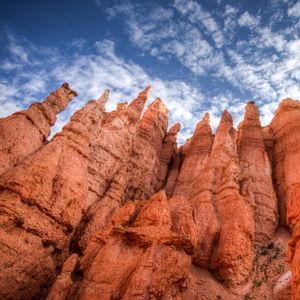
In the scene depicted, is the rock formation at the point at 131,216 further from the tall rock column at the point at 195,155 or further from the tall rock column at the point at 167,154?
the tall rock column at the point at 167,154

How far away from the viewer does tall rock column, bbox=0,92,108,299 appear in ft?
33.1

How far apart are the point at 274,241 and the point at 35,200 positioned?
56.6ft

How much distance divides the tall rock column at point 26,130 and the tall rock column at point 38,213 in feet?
1.92

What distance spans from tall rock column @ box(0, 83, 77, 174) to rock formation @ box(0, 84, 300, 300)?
56 mm

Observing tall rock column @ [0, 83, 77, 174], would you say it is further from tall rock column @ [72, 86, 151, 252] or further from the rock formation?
tall rock column @ [72, 86, 151, 252]

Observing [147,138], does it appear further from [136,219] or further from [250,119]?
[136,219]

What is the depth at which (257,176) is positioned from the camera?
23.3 meters

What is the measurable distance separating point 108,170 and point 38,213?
9.23 metres

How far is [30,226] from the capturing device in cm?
1097

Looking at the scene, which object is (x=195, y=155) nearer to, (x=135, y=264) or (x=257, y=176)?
(x=257, y=176)

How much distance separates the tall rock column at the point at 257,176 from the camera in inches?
775

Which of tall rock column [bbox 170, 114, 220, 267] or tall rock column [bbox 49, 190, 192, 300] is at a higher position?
tall rock column [bbox 170, 114, 220, 267]

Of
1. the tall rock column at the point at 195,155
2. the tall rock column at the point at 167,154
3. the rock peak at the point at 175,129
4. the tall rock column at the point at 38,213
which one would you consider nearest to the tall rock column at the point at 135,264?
the tall rock column at the point at 38,213

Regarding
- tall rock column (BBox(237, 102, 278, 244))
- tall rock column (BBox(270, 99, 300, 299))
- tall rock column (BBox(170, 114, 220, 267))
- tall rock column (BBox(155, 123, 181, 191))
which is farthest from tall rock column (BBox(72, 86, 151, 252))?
tall rock column (BBox(270, 99, 300, 299))
